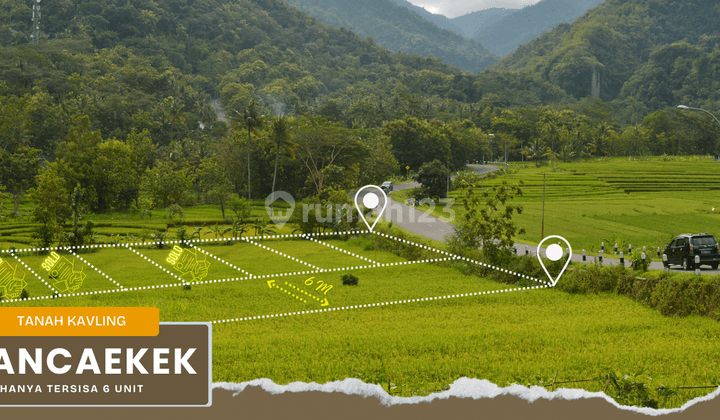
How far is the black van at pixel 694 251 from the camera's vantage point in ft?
55.6

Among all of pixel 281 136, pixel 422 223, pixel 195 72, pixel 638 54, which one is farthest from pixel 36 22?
pixel 638 54

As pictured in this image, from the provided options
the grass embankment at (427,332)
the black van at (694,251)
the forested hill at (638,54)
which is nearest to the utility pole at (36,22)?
the grass embankment at (427,332)

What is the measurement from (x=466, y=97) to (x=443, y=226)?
102 meters

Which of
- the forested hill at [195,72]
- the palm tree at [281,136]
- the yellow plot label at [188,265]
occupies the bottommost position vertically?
the yellow plot label at [188,265]

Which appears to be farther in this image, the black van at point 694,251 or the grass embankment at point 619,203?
the grass embankment at point 619,203

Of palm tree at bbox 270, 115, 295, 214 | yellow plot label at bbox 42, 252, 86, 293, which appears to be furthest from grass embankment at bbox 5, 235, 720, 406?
palm tree at bbox 270, 115, 295, 214

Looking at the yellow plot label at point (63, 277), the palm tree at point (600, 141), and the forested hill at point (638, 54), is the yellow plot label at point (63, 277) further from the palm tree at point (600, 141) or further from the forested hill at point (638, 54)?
the forested hill at point (638, 54)

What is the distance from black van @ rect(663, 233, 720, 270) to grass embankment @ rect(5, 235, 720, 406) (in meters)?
3.57

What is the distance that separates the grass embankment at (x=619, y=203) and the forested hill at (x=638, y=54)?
73.7m

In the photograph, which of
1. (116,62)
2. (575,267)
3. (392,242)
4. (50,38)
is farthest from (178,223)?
(50,38)

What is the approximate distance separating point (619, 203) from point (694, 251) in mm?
25729

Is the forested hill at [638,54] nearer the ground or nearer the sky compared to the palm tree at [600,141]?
nearer the sky

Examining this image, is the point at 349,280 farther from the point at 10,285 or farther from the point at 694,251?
the point at 694,251

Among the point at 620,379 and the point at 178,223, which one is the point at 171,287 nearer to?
the point at 620,379
